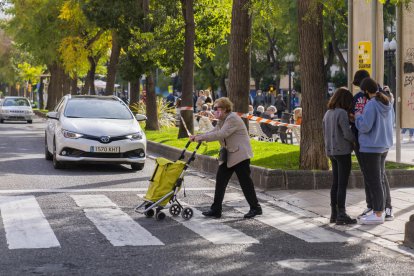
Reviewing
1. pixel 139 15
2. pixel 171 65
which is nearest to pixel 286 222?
pixel 171 65

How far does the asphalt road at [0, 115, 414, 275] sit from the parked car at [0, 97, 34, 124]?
1403 inches

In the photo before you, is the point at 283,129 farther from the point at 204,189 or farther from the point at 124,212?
the point at 124,212

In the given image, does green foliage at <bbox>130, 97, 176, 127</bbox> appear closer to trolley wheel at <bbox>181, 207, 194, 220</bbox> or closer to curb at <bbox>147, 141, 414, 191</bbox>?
curb at <bbox>147, 141, 414, 191</bbox>

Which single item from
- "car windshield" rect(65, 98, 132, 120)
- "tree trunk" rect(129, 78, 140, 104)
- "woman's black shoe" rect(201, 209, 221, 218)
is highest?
"tree trunk" rect(129, 78, 140, 104)

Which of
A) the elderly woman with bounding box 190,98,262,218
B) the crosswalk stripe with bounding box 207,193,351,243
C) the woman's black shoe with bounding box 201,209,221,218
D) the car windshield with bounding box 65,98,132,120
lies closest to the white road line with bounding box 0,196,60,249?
the woman's black shoe with bounding box 201,209,221,218

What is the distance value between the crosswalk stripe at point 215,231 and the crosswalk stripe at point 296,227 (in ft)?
1.90

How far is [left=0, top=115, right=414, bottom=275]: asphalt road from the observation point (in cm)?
827

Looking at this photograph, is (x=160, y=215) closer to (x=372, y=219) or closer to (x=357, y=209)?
(x=372, y=219)

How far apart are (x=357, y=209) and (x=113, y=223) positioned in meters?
3.39

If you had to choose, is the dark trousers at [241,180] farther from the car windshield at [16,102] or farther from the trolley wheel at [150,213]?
the car windshield at [16,102]

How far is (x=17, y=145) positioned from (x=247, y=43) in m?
8.64

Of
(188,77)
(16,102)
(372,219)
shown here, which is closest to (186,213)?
(372,219)

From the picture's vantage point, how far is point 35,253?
8.88 m

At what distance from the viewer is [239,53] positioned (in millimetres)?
21281
